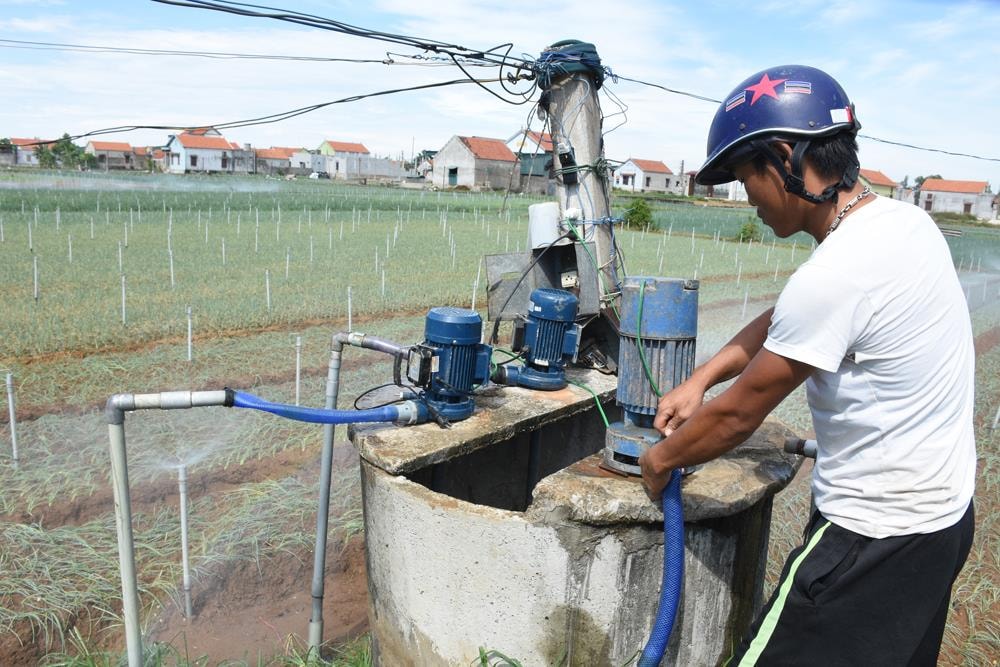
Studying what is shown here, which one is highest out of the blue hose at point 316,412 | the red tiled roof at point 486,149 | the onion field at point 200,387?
the red tiled roof at point 486,149

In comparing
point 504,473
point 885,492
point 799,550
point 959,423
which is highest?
point 959,423

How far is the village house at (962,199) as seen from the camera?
190 ft

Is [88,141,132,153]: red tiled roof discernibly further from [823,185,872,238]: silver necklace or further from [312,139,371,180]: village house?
[823,185,872,238]: silver necklace

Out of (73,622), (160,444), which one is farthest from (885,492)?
(160,444)

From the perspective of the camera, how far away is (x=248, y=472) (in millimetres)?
5164

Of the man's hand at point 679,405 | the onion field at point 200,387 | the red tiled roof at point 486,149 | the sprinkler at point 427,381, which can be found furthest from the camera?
the red tiled roof at point 486,149

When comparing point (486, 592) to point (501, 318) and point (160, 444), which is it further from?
point (160, 444)

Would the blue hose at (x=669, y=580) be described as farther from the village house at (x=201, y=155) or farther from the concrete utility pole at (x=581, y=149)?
the village house at (x=201, y=155)

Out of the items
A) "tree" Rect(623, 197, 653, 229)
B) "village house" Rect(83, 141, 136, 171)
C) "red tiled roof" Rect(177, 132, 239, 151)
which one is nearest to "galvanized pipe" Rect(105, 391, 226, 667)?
"tree" Rect(623, 197, 653, 229)

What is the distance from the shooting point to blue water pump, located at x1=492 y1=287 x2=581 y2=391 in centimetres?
359

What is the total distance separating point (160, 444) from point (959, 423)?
200 inches

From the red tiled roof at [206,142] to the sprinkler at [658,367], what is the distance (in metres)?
76.2

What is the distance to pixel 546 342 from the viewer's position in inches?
145

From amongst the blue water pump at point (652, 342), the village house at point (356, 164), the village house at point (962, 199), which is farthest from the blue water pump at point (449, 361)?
the village house at point (356, 164)
